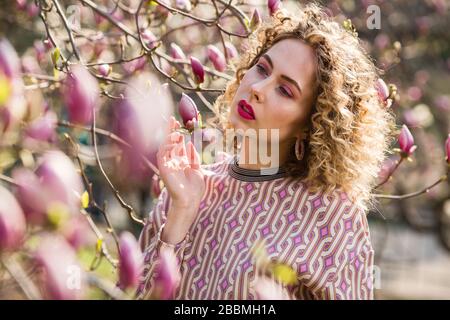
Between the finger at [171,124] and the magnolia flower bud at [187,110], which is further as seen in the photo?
the magnolia flower bud at [187,110]

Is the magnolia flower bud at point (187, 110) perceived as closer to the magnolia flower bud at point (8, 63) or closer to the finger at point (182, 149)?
the finger at point (182, 149)

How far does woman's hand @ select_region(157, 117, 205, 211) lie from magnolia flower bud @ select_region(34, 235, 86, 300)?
18.4 inches

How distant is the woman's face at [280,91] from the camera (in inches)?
49.0

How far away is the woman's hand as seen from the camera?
121 cm

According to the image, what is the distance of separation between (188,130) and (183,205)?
0.17 meters

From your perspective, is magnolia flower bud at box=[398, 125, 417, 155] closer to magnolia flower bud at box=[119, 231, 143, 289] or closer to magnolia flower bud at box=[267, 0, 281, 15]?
magnolia flower bud at box=[267, 0, 281, 15]

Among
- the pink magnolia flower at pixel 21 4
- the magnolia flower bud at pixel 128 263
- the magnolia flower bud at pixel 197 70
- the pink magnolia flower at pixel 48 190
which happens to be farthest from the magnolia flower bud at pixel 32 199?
the pink magnolia flower at pixel 21 4

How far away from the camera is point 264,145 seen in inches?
51.1

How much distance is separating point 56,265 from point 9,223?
0.06 meters

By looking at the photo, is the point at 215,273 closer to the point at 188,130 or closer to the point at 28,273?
the point at 188,130

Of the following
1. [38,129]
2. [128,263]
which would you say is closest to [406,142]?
[38,129]

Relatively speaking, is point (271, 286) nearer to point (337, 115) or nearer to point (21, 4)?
point (337, 115)

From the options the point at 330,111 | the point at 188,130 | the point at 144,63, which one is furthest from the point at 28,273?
the point at 144,63

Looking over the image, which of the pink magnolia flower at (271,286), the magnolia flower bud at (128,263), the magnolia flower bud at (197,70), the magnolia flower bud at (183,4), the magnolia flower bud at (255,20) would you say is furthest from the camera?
the magnolia flower bud at (183,4)
